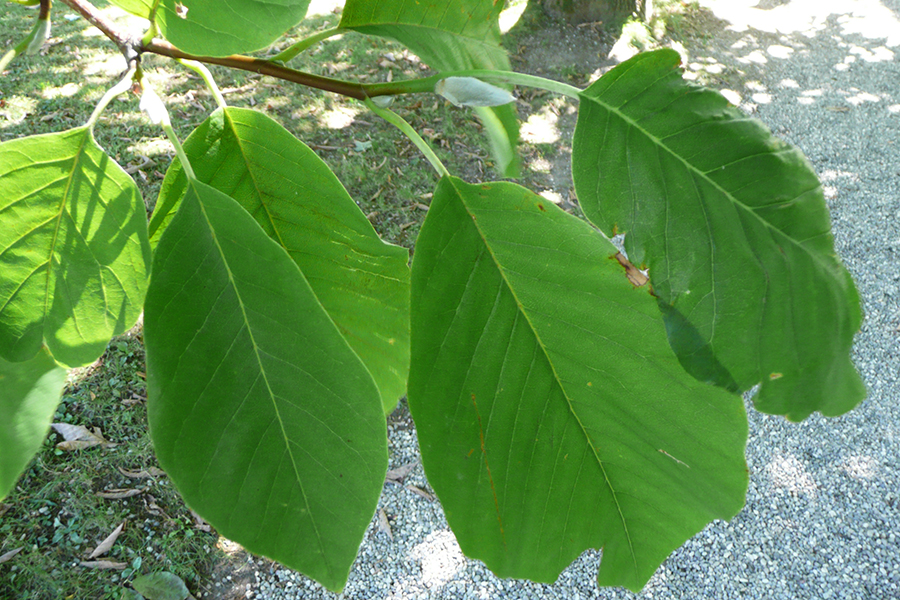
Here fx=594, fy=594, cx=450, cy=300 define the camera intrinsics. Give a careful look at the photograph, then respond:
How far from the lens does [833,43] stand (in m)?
6.14

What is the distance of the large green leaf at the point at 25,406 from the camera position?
50 centimetres

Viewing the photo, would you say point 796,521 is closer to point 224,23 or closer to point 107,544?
point 107,544

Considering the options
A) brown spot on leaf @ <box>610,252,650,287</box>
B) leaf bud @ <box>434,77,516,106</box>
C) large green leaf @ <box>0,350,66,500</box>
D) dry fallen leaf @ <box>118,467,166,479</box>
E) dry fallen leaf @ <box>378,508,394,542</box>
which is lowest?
dry fallen leaf @ <box>378,508,394,542</box>

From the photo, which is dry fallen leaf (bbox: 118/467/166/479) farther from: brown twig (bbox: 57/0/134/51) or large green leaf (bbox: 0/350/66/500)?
brown twig (bbox: 57/0/134/51)

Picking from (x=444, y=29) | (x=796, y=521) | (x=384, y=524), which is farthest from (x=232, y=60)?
(x=796, y=521)

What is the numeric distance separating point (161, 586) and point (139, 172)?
6.83 ft

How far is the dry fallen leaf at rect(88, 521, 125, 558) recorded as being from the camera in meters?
2.24

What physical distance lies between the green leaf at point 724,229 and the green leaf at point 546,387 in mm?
47

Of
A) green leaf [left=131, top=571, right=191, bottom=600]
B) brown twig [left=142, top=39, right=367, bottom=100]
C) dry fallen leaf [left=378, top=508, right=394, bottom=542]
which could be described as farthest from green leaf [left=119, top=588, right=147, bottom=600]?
brown twig [left=142, top=39, right=367, bottom=100]

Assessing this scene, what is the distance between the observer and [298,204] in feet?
1.89

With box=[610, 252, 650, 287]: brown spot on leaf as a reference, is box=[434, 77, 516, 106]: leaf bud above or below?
above

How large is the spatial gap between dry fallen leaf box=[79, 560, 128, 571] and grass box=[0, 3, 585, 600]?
→ 0.05 feet

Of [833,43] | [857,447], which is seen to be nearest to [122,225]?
[857,447]

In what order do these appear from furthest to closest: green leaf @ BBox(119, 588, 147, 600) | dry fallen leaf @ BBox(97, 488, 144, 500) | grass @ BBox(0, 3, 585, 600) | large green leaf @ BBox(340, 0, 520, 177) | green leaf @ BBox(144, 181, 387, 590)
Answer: dry fallen leaf @ BBox(97, 488, 144, 500)
grass @ BBox(0, 3, 585, 600)
green leaf @ BBox(119, 588, 147, 600)
large green leaf @ BBox(340, 0, 520, 177)
green leaf @ BBox(144, 181, 387, 590)
